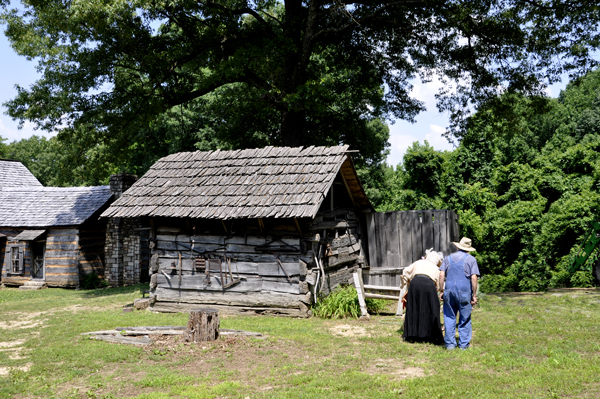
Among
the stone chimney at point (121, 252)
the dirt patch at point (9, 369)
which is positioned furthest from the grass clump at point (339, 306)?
the stone chimney at point (121, 252)

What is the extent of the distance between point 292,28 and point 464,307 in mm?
14765

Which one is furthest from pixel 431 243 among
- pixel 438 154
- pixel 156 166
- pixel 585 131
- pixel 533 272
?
pixel 585 131

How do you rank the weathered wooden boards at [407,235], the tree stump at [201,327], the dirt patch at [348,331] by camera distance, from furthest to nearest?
the weathered wooden boards at [407,235] → the dirt patch at [348,331] → the tree stump at [201,327]

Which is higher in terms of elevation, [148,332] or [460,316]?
[460,316]

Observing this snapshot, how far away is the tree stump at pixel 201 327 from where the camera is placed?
950 cm

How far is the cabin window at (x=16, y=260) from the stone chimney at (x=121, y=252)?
4142 mm

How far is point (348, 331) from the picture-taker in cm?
1042

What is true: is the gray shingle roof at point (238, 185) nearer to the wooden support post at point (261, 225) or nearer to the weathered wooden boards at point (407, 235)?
the wooden support post at point (261, 225)

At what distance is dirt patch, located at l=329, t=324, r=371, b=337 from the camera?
10.0 m

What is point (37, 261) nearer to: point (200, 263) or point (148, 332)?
point (200, 263)

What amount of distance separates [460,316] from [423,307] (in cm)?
72

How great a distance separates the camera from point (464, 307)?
8398mm

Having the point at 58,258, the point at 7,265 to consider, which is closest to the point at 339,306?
the point at 58,258

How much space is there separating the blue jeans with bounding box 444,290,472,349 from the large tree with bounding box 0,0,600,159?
36.8ft
